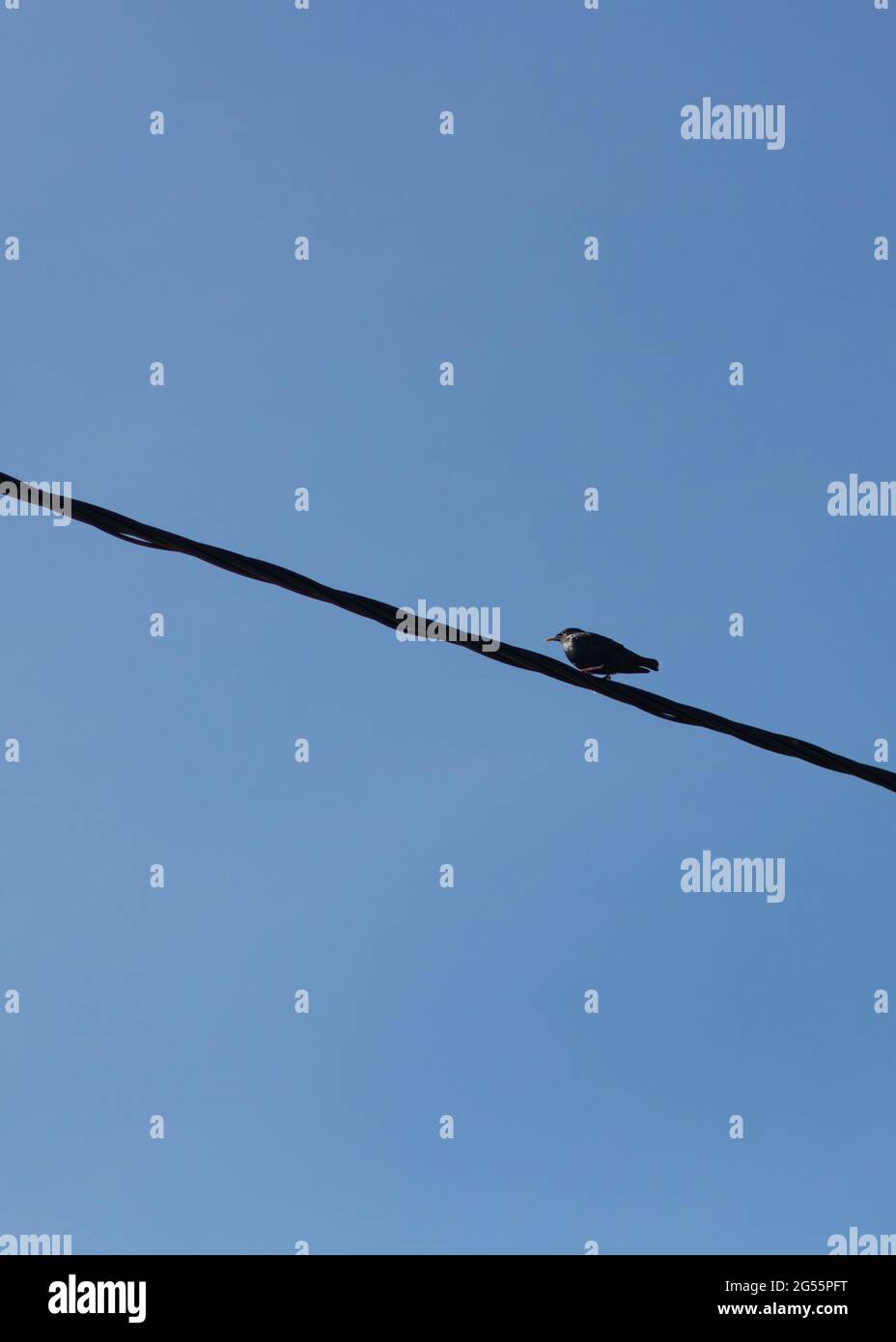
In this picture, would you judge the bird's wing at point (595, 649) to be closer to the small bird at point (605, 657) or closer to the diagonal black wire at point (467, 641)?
the small bird at point (605, 657)

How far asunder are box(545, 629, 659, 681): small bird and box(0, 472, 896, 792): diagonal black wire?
4.19 m

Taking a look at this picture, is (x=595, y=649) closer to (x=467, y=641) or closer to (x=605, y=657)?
(x=605, y=657)

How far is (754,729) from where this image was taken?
6.17 meters

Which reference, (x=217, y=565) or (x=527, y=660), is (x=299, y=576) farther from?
(x=527, y=660)

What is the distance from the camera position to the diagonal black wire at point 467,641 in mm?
5156

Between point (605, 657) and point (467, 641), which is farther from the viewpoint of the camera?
point (605, 657)

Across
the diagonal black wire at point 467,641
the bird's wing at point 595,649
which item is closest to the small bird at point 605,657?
the bird's wing at point 595,649

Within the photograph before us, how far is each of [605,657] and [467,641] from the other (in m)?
4.76

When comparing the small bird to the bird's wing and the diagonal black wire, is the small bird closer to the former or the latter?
the bird's wing

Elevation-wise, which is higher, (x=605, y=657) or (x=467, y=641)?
(x=605, y=657)

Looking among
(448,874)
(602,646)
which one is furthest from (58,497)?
(448,874)

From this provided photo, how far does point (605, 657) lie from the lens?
412 inches

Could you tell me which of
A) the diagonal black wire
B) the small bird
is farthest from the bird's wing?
the diagonal black wire

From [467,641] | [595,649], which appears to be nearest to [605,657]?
[595,649]
